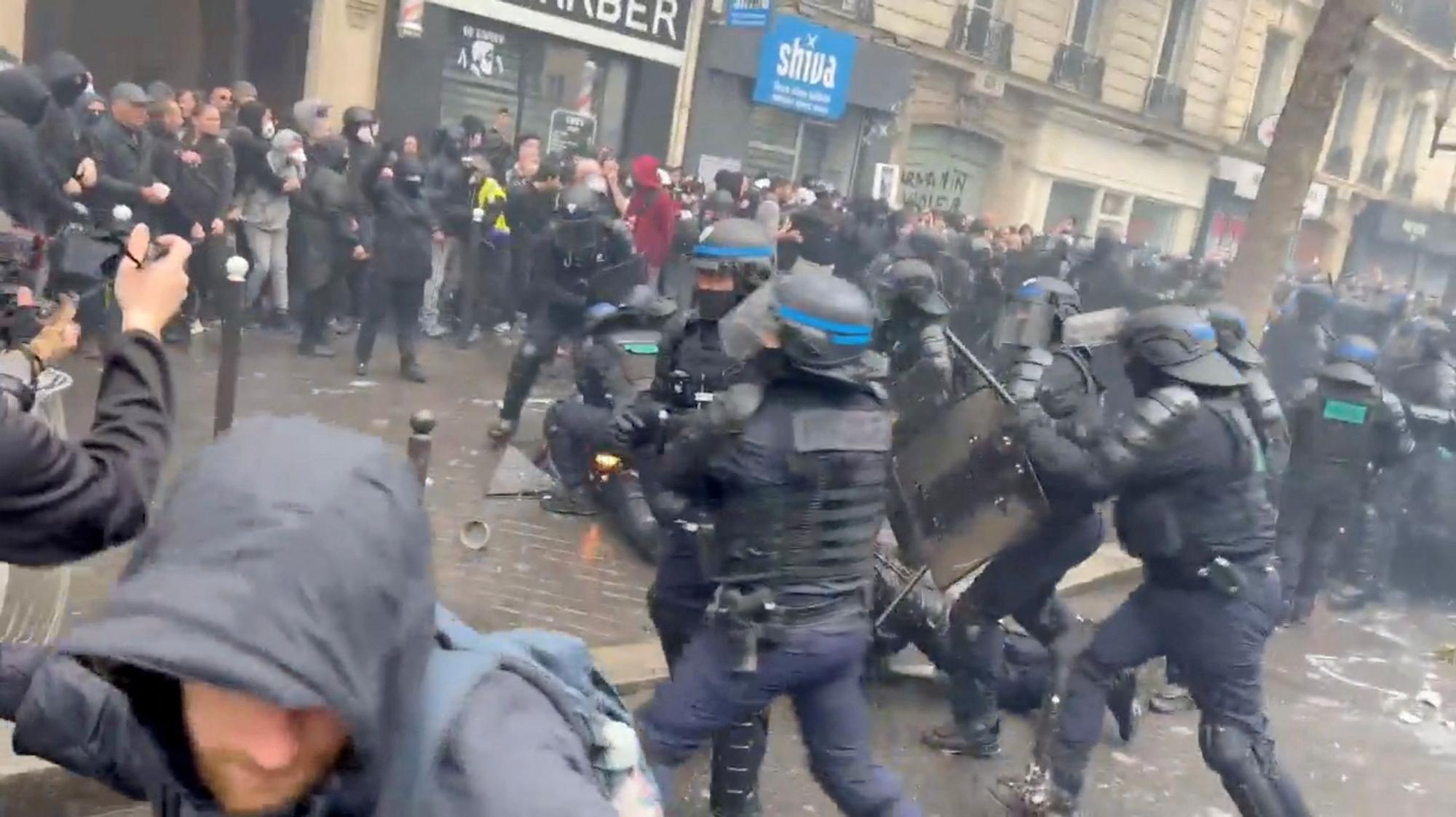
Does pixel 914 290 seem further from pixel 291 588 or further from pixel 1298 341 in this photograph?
pixel 1298 341

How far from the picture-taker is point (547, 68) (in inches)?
604

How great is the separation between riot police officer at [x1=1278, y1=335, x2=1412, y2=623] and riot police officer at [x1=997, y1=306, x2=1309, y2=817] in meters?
3.26

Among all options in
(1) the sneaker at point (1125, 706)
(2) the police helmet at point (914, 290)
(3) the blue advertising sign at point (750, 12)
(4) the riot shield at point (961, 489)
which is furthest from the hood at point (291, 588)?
(3) the blue advertising sign at point (750, 12)

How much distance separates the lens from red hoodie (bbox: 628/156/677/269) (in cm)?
1117

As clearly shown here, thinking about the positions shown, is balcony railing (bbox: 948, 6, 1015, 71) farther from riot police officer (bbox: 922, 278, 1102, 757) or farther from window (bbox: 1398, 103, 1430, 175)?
window (bbox: 1398, 103, 1430, 175)

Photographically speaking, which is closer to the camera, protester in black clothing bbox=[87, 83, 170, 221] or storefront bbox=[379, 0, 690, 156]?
protester in black clothing bbox=[87, 83, 170, 221]

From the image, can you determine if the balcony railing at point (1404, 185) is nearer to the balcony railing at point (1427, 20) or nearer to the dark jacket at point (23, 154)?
the balcony railing at point (1427, 20)

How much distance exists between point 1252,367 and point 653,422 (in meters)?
2.70

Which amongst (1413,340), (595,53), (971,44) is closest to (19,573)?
(1413,340)

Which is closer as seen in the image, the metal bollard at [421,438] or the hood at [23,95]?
the metal bollard at [421,438]

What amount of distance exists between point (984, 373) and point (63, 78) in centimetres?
533

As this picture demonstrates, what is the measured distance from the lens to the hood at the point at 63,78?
718cm

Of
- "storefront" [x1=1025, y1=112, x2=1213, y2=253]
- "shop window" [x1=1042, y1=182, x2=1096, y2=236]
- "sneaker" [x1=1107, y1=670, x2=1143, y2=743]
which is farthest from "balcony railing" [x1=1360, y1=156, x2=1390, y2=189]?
"sneaker" [x1=1107, y1=670, x2=1143, y2=743]

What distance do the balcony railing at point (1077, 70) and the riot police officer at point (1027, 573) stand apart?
64.7ft
